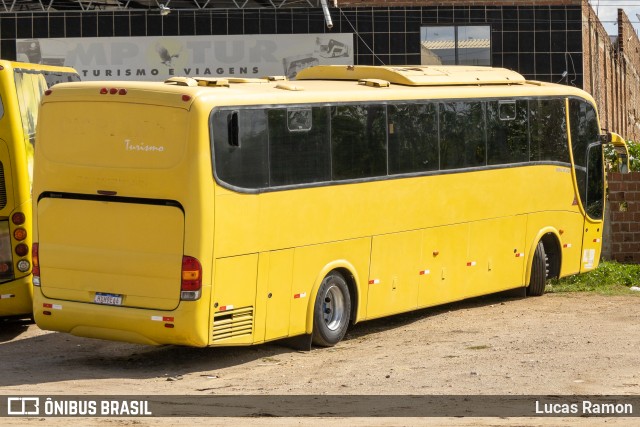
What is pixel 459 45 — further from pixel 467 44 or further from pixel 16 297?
pixel 16 297

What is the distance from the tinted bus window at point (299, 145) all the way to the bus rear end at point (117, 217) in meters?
1.31

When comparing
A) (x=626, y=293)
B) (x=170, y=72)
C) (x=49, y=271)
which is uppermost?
(x=170, y=72)

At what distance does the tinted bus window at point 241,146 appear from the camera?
13055 mm

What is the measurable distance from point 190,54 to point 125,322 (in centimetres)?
2091

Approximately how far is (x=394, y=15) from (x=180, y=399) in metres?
22.4

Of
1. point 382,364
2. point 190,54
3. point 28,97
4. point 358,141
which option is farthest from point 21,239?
point 190,54

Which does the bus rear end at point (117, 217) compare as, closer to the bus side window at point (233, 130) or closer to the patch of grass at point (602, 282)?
the bus side window at point (233, 130)

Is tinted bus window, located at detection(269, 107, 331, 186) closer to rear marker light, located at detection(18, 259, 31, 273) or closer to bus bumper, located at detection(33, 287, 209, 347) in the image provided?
bus bumper, located at detection(33, 287, 209, 347)

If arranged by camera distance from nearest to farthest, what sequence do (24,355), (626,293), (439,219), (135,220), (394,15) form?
(135,220), (24,355), (439,219), (626,293), (394,15)

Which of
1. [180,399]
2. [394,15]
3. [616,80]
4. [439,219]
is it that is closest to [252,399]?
[180,399]

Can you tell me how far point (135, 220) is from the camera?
13.0 metres

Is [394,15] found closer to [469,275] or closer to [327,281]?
[469,275]

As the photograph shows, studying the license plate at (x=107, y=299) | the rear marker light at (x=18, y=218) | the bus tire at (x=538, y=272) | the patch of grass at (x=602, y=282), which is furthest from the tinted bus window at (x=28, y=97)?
the patch of grass at (x=602, y=282)

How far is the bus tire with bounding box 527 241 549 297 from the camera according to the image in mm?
19047
